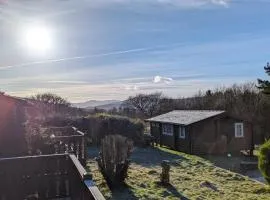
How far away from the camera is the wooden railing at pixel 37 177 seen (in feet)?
25.1

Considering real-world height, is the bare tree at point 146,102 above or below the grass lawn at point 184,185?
above

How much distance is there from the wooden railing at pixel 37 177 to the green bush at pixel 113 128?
22.8m

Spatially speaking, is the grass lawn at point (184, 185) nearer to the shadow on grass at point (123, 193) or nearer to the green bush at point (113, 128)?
the shadow on grass at point (123, 193)

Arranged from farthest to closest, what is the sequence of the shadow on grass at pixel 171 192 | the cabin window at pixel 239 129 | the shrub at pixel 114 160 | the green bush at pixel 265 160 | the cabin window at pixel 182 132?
1. the cabin window at pixel 182 132
2. the cabin window at pixel 239 129
3. the green bush at pixel 265 160
4. the shrub at pixel 114 160
5. the shadow on grass at pixel 171 192

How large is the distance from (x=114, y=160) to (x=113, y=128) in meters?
17.4

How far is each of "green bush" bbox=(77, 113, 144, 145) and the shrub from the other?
16.5 metres

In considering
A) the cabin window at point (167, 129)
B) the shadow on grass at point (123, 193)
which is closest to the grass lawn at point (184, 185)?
the shadow on grass at point (123, 193)

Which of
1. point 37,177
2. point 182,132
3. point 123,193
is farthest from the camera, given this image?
point 182,132

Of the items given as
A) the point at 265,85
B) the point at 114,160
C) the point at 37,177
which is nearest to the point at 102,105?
the point at 265,85

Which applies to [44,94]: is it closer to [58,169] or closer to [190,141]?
[190,141]

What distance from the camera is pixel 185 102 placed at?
5800cm

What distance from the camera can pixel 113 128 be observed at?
31875 mm

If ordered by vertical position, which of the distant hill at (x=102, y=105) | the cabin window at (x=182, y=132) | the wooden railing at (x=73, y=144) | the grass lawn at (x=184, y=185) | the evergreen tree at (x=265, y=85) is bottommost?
the grass lawn at (x=184, y=185)

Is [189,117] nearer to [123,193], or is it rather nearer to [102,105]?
[123,193]
